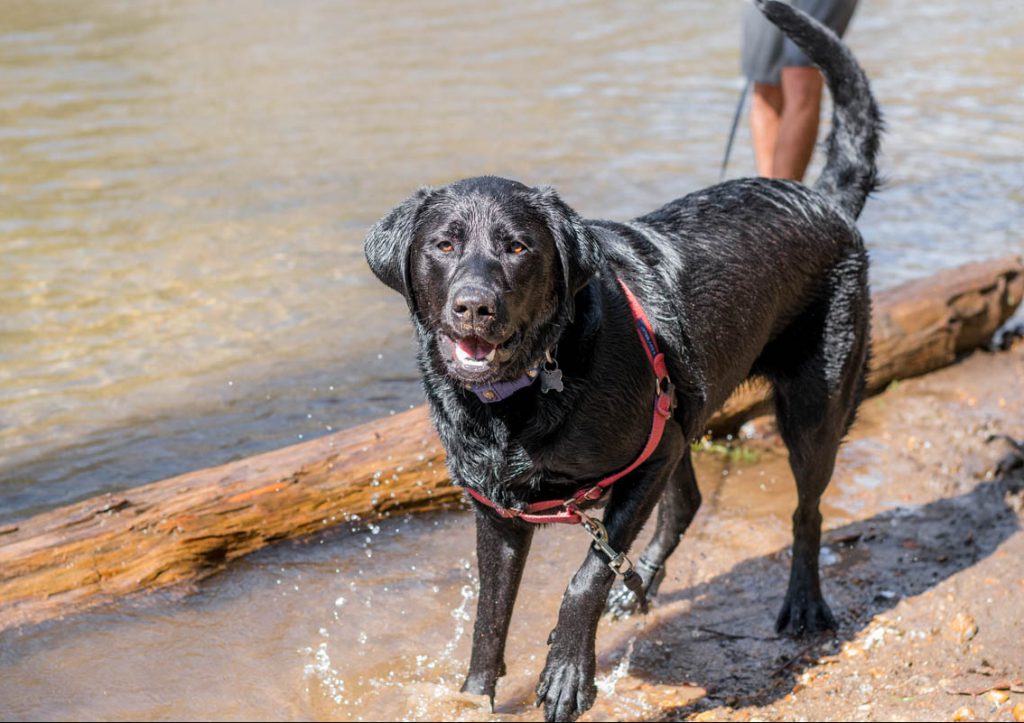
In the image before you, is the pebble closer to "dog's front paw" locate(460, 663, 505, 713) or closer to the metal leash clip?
the metal leash clip

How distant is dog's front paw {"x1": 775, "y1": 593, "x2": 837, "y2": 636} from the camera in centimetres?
420

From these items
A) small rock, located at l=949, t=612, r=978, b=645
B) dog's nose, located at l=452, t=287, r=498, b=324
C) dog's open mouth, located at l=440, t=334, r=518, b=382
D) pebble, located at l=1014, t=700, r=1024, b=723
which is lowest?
small rock, located at l=949, t=612, r=978, b=645

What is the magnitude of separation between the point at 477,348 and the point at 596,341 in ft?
1.27

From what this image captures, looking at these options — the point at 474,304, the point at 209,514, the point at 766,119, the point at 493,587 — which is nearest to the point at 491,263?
the point at 474,304

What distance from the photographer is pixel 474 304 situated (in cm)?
294

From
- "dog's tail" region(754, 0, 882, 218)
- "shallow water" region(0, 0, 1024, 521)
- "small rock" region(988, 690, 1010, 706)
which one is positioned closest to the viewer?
"small rock" region(988, 690, 1010, 706)

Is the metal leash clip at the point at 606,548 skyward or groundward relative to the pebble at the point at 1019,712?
skyward

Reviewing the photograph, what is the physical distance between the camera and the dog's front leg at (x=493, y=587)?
356 cm

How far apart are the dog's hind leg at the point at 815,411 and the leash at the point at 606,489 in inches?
35.0

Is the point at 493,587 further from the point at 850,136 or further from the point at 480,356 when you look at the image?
the point at 850,136

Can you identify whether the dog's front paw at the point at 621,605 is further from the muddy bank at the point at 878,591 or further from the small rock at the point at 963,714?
the small rock at the point at 963,714

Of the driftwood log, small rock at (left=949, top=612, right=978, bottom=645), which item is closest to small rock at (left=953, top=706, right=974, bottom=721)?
small rock at (left=949, top=612, right=978, bottom=645)

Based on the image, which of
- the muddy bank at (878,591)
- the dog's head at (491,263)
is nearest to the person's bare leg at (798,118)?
the muddy bank at (878,591)

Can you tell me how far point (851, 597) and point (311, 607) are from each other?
2097 millimetres
